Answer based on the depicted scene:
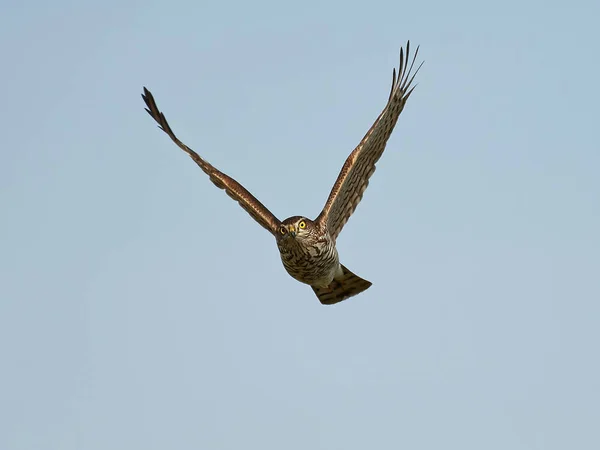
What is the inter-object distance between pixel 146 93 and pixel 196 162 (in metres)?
1.55

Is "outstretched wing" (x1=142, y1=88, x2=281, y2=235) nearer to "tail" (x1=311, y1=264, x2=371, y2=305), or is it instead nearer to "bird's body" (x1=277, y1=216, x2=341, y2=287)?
"bird's body" (x1=277, y1=216, x2=341, y2=287)

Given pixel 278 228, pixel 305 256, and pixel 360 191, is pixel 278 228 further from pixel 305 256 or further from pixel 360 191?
pixel 360 191

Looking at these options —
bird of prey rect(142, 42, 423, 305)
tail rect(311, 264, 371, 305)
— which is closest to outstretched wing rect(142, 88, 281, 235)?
bird of prey rect(142, 42, 423, 305)

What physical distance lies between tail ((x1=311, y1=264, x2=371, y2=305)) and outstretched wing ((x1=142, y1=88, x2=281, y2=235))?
1862mm

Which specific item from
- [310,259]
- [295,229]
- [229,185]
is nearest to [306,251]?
[310,259]

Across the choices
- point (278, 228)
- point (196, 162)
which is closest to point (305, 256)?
point (278, 228)

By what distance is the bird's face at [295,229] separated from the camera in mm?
15562

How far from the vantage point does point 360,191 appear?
17.4 meters

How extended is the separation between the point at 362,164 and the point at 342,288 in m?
2.31

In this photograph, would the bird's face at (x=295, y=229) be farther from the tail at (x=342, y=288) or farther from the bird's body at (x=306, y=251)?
the tail at (x=342, y=288)

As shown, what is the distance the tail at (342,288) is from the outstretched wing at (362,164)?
109 cm

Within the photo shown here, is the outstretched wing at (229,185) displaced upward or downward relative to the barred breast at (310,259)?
upward

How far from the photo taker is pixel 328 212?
54.4 ft

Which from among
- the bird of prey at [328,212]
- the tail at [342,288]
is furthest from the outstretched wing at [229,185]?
the tail at [342,288]
